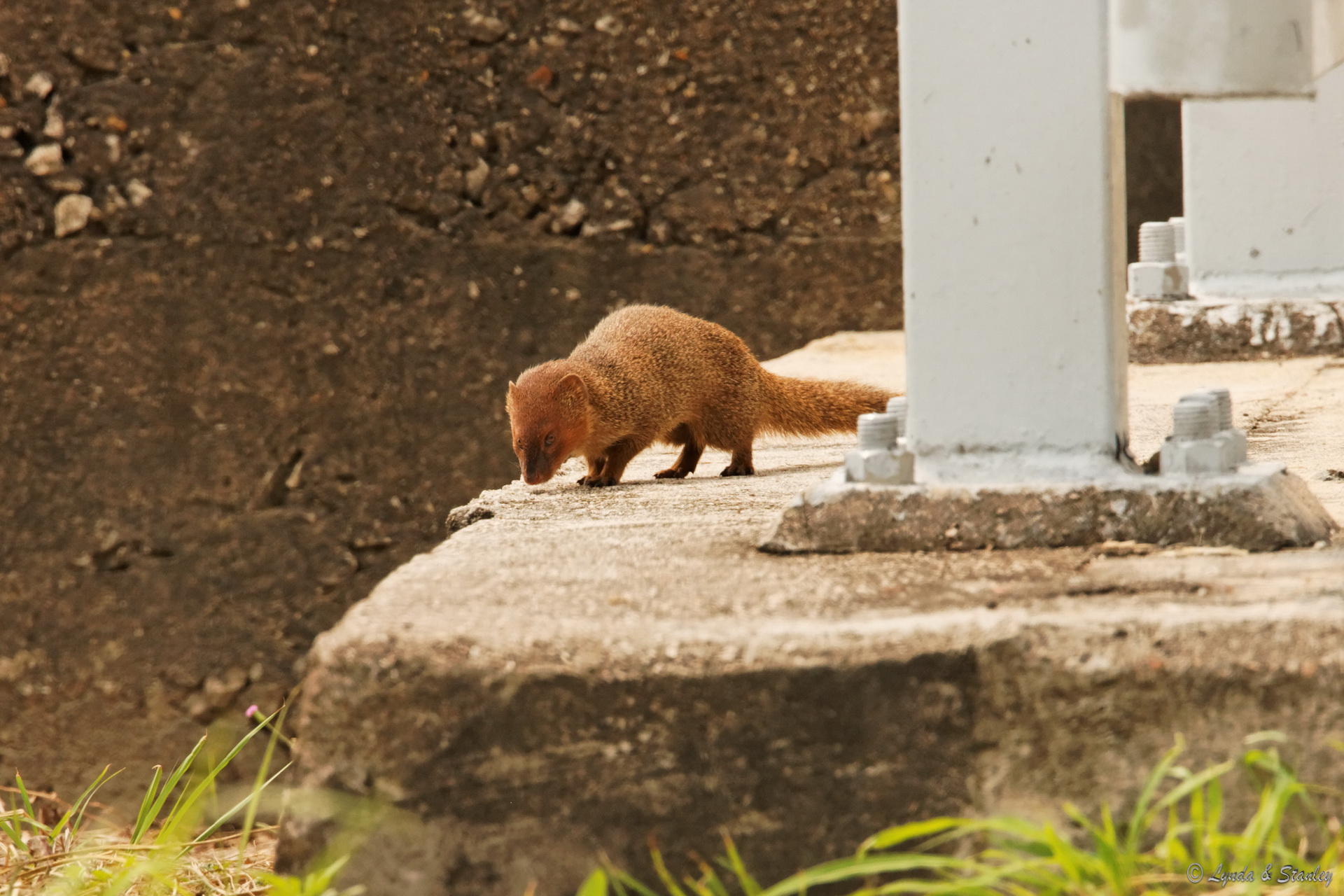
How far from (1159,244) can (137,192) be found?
120 inches

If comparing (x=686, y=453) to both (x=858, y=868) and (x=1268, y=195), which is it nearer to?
(x=1268, y=195)

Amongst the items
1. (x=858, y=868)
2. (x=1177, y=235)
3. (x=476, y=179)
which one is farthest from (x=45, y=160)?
(x=858, y=868)

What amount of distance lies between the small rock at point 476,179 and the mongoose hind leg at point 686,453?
1761 mm

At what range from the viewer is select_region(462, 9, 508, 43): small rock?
15.0 ft

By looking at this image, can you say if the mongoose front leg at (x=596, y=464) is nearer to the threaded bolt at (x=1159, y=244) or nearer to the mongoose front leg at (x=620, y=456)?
the mongoose front leg at (x=620, y=456)

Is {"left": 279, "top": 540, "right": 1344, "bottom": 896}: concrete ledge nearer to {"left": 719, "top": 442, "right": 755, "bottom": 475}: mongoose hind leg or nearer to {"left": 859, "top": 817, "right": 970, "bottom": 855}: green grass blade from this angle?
{"left": 859, "top": 817, "right": 970, "bottom": 855}: green grass blade

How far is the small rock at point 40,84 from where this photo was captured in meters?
4.46

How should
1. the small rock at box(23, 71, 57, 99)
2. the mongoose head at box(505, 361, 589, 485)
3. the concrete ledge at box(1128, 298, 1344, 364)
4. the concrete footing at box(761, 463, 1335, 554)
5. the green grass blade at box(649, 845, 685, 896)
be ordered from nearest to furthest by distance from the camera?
the green grass blade at box(649, 845, 685, 896) < the concrete footing at box(761, 463, 1335, 554) < the mongoose head at box(505, 361, 589, 485) < the concrete ledge at box(1128, 298, 1344, 364) < the small rock at box(23, 71, 57, 99)

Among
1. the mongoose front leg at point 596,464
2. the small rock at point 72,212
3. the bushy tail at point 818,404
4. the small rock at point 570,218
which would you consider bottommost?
the mongoose front leg at point 596,464

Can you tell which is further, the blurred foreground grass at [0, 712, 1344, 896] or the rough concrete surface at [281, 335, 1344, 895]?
the rough concrete surface at [281, 335, 1344, 895]

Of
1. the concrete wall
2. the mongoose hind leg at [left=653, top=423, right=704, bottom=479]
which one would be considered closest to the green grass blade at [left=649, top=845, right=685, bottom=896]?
the mongoose hind leg at [left=653, top=423, right=704, bottom=479]

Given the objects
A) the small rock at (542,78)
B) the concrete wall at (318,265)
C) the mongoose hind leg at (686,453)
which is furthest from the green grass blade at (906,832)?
the small rock at (542,78)

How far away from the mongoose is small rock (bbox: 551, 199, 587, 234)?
146 cm

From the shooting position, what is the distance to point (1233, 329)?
12.0 ft
